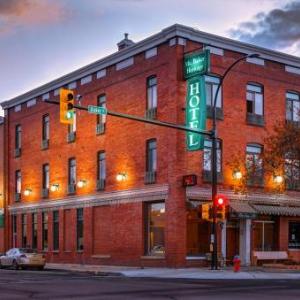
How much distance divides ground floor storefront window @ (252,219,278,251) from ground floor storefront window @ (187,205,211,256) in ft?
11.1

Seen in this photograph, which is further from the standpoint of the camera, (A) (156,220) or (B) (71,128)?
(B) (71,128)

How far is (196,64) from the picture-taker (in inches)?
1401

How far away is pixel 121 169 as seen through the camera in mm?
41531

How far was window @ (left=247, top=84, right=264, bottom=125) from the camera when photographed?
1587 inches

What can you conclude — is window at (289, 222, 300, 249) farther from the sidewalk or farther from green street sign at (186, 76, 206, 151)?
green street sign at (186, 76, 206, 151)

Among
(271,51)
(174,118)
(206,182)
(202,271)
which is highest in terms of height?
(271,51)

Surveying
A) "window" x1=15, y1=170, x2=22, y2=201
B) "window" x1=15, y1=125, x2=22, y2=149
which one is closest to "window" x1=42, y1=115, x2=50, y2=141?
"window" x1=15, y1=125, x2=22, y2=149

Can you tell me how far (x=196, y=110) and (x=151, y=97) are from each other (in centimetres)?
439

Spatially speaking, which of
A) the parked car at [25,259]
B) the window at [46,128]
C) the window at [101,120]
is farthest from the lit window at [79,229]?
the window at [46,128]

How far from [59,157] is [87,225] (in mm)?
6286

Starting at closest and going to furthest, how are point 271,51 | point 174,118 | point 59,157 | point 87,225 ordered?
point 174,118, point 271,51, point 87,225, point 59,157

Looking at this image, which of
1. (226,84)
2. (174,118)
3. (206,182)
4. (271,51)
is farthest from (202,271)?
(271,51)

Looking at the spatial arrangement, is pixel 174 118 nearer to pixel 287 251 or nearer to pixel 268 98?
pixel 268 98

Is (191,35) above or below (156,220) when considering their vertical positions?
above
